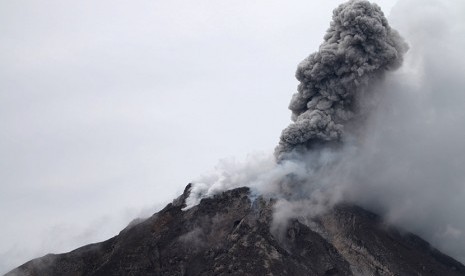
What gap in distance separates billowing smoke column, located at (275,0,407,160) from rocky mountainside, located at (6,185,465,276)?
251 inches

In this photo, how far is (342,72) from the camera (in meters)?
74.6

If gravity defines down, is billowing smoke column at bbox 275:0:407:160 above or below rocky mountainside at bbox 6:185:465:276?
above

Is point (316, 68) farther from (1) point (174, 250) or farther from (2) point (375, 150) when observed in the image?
(1) point (174, 250)

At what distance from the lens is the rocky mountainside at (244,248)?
65812 mm

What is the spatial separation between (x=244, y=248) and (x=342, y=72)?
18.7 metres

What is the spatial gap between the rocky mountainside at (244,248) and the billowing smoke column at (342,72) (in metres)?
6.37

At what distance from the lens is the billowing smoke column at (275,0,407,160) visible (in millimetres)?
73500

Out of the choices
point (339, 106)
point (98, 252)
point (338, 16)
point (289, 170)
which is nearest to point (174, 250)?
point (98, 252)

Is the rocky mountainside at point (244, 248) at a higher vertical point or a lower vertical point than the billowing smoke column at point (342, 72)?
lower

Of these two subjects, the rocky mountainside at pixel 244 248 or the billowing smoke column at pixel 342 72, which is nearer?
the rocky mountainside at pixel 244 248

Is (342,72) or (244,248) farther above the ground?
(342,72)

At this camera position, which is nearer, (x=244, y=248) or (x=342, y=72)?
(x=244, y=248)

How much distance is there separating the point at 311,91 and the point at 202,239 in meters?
17.2

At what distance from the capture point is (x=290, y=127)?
73.6 metres
